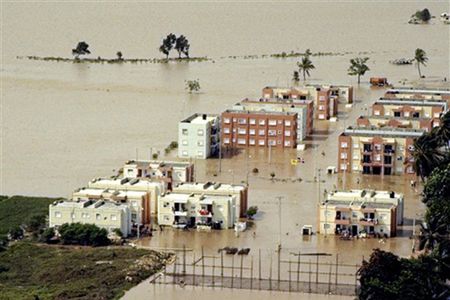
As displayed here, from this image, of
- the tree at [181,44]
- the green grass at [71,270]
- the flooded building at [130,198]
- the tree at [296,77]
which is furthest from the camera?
the tree at [181,44]

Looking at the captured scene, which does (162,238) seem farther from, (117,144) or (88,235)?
(117,144)

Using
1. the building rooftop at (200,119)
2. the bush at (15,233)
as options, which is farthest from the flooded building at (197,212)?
the building rooftop at (200,119)

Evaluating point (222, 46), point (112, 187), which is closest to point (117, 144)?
point (112, 187)

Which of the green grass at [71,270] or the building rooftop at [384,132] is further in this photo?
the building rooftop at [384,132]

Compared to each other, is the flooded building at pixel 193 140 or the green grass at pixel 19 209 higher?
the flooded building at pixel 193 140

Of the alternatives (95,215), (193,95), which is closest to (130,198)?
(95,215)

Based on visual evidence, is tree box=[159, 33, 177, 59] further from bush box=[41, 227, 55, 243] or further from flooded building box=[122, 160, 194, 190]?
bush box=[41, 227, 55, 243]

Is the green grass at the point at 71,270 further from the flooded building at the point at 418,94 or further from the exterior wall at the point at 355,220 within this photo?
the flooded building at the point at 418,94
